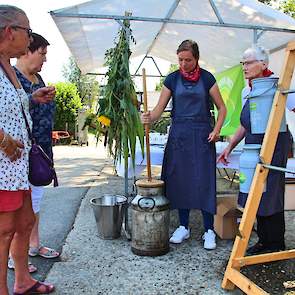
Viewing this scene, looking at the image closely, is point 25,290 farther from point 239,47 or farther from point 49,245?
point 239,47

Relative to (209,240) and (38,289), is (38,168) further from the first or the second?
Result: (209,240)

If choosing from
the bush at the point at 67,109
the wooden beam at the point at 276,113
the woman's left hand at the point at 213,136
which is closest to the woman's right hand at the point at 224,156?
the woman's left hand at the point at 213,136

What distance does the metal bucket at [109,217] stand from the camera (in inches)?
148

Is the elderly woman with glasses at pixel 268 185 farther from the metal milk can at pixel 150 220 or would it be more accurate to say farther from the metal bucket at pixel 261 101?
the metal milk can at pixel 150 220

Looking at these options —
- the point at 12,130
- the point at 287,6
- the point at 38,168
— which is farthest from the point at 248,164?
the point at 287,6

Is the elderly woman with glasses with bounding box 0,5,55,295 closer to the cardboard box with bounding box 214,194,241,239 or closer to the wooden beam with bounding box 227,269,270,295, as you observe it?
the wooden beam with bounding box 227,269,270,295

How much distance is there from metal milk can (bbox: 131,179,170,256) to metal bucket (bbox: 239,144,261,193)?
797 millimetres

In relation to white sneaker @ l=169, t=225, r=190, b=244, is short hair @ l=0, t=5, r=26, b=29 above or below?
above

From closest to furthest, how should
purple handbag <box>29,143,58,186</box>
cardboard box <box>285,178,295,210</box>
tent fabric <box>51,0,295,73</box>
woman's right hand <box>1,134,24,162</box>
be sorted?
1. woman's right hand <box>1,134,24,162</box>
2. purple handbag <box>29,143,58,186</box>
3. tent fabric <box>51,0,295,73</box>
4. cardboard box <box>285,178,295,210</box>

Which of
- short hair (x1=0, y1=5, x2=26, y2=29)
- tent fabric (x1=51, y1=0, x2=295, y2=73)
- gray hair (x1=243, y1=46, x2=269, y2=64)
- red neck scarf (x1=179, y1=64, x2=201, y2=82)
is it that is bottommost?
red neck scarf (x1=179, y1=64, x2=201, y2=82)

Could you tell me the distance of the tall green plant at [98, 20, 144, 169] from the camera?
361 centimetres

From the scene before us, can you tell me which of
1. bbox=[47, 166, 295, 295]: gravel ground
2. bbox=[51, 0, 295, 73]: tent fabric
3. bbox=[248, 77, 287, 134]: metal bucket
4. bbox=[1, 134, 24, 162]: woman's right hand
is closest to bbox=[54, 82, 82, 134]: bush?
bbox=[51, 0, 295, 73]: tent fabric

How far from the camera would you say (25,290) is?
267 cm

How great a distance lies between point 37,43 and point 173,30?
3.89 metres
